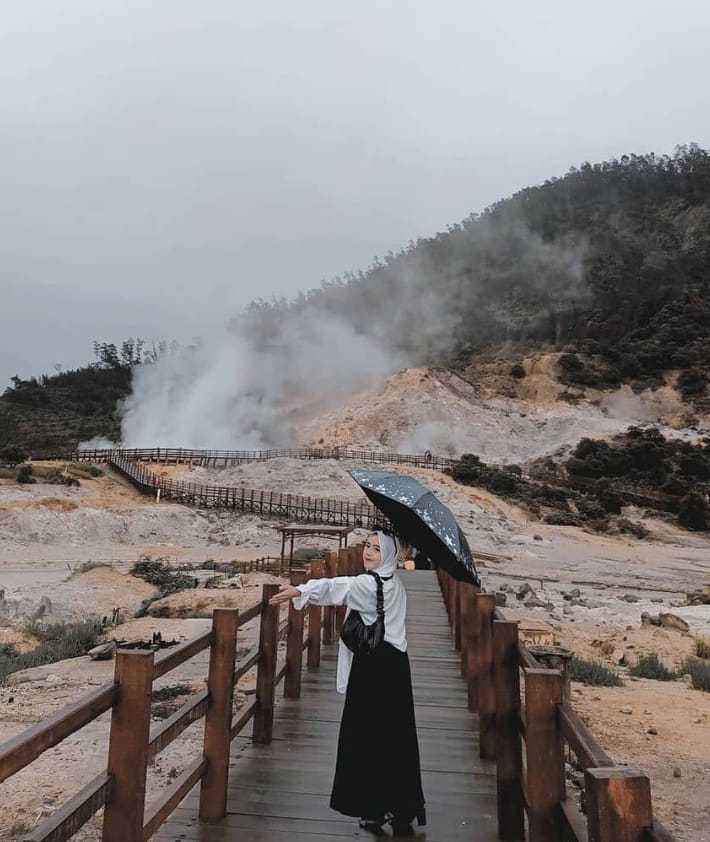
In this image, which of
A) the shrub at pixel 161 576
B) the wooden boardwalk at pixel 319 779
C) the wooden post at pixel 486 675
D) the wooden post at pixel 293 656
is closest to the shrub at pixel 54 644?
the shrub at pixel 161 576

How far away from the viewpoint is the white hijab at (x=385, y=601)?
311 cm

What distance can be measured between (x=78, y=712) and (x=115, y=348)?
11104cm

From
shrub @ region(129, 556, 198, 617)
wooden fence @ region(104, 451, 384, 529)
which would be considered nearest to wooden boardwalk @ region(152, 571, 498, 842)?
shrub @ region(129, 556, 198, 617)

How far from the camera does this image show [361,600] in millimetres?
3105

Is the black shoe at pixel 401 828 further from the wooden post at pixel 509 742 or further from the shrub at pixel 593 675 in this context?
the shrub at pixel 593 675

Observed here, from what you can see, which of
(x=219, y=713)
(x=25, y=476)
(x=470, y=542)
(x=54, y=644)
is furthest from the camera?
(x=25, y=476)

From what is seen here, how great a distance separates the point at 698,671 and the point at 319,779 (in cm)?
681

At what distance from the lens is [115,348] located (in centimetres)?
10575

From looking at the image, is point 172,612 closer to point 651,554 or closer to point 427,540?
point 427,540

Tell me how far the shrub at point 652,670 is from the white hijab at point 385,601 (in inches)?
274

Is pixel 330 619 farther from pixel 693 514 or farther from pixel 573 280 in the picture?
pixel 573 280

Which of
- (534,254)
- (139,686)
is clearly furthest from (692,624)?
(534,254)

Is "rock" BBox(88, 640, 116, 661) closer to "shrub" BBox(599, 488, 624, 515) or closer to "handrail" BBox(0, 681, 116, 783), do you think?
"handrail" BBox(0, 681, 116, 783)

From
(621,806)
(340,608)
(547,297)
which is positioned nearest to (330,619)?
(340,608)
